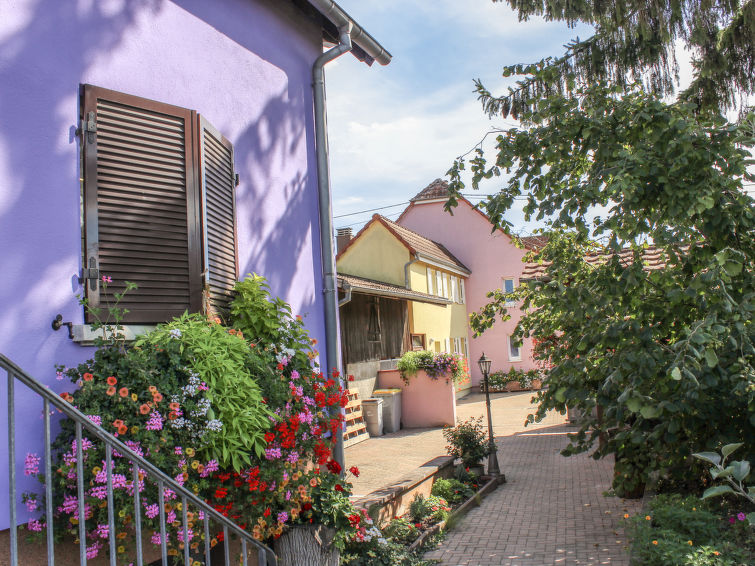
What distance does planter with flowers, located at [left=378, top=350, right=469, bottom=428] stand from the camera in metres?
14.7

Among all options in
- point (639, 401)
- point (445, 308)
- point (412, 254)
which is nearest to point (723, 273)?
point (639, 401)

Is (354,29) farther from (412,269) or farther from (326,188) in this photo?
(412,269)

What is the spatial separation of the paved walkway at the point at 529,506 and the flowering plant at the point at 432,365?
1.45m

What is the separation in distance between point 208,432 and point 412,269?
19.6 metres

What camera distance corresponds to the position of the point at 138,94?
14.0ft

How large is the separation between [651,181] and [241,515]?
389cm

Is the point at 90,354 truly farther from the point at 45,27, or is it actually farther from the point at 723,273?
the point at 723,273

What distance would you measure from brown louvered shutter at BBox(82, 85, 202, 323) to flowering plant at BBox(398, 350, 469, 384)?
1106cm

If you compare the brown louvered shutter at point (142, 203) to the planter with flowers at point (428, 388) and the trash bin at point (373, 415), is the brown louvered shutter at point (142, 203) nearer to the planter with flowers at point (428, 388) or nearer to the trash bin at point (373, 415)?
the trash bin at point (373, 415)

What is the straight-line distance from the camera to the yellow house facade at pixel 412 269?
73.4 ft

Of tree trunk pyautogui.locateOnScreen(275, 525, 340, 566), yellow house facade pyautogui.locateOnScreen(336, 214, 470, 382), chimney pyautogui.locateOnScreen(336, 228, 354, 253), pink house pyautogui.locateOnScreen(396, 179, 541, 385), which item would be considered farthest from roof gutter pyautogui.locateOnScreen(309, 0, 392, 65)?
pink house pyautogui.locateOnScreen(396, 179, 541, 385)

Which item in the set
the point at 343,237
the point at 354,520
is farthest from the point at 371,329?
the point at 354,520

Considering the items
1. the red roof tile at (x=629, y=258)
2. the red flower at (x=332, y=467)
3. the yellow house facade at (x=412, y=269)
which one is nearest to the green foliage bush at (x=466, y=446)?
the red roof tile at (x=629, y=258)

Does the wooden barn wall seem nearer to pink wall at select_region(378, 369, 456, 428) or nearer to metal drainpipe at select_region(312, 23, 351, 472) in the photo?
pink wall at select_region(378, 369, 456, 428)
